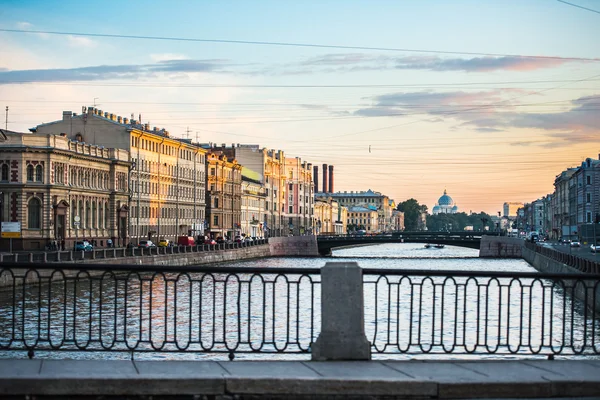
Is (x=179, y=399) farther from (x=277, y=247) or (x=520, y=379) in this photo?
(x=277, y=247)

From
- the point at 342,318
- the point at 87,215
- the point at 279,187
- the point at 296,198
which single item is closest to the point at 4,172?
the point at 87,215

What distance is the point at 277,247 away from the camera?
396 ft

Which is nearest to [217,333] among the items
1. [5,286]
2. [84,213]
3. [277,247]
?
[5,286]

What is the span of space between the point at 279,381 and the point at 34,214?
6703 centimetres

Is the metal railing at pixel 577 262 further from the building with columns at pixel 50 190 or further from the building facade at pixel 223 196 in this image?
the building facade at pixel 223 196

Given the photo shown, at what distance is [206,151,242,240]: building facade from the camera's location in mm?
127438

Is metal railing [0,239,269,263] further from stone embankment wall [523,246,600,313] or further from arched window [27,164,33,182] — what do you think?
stone embankment wall [523,246,600,313]

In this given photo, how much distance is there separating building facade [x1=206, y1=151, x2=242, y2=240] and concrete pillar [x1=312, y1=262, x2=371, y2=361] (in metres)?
114

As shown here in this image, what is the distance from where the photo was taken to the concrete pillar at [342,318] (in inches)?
471

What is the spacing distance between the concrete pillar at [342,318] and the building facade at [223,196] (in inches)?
4489

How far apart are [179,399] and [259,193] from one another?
14852 centimetres

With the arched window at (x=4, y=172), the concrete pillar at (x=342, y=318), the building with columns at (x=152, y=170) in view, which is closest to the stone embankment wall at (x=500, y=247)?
the building with columns at (x=152, y=170)

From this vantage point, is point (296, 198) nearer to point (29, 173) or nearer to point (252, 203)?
point (252, 203)

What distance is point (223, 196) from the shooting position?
131500 millimetres
